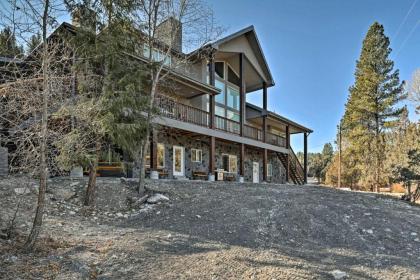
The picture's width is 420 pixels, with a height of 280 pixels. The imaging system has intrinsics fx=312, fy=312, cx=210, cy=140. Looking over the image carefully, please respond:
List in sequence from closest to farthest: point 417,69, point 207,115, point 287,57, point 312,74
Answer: point 207,115
point 287,57
point 417,69
point 312,74

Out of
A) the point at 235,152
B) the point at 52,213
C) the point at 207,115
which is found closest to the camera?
the point at 52,213

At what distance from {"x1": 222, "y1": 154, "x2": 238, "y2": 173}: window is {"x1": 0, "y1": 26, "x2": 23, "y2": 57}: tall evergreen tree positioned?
52.0ft

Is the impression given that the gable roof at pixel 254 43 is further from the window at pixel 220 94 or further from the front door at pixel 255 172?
the front door at pixel 255 172

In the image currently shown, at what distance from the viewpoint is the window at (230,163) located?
20.9 metres

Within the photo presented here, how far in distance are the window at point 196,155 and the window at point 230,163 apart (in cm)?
243

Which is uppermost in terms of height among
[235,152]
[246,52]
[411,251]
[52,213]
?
[246,52]

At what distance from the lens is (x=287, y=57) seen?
83.6ft

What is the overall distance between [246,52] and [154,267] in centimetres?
1921

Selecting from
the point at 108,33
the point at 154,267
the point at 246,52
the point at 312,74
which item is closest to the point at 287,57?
the point at 246,52

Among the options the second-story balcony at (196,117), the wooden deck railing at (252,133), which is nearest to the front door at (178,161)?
the second-story balcony at (196,117)

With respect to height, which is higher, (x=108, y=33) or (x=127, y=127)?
(x=108, y=33)

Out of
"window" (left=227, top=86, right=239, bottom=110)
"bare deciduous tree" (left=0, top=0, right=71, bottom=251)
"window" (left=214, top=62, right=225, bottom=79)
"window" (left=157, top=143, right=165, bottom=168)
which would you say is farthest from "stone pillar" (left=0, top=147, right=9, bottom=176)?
"window" (left=227, top=86, right=239, bottom=110)

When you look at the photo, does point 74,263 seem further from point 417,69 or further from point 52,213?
point 417,69

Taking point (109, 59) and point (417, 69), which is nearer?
point (109, 59)
